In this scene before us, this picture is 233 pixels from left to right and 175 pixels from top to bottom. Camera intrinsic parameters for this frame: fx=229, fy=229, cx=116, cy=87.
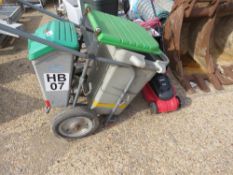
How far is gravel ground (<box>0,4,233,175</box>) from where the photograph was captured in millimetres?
2109

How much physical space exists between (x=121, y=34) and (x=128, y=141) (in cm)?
110

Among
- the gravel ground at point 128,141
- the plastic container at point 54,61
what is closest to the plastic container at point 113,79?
the plastic container at point 54,61

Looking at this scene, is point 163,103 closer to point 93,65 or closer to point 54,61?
point 93,65

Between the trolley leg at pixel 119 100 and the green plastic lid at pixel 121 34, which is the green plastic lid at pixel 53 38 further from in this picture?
the trolley leg at pixel 119 100

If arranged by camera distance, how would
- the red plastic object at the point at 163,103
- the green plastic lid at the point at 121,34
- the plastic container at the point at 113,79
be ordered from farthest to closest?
the red plastic object at the point at 163,103 < the plastic container at the point at 113,79 < the green plastic lid at the point at 121,34

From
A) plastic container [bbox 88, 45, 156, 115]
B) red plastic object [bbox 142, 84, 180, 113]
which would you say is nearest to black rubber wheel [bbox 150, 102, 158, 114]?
red plastic object [bbox 142, 84, 180, 113]

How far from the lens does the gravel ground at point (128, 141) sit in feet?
6.92

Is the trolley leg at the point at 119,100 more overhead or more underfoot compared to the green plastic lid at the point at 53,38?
more underfoot

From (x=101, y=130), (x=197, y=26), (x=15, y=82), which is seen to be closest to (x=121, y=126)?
(x=101, y=130)

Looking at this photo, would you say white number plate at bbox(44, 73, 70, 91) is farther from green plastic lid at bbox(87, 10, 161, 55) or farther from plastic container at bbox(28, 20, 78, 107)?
→ green plastic lid at bbox(87, 10, 161, 55)

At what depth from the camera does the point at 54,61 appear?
1.84 metres

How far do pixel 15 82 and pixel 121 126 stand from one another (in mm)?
1540

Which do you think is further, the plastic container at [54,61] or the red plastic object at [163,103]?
the red plastic object at [163,103]

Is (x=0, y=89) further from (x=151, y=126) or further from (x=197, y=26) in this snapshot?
(x=197, y=26)
